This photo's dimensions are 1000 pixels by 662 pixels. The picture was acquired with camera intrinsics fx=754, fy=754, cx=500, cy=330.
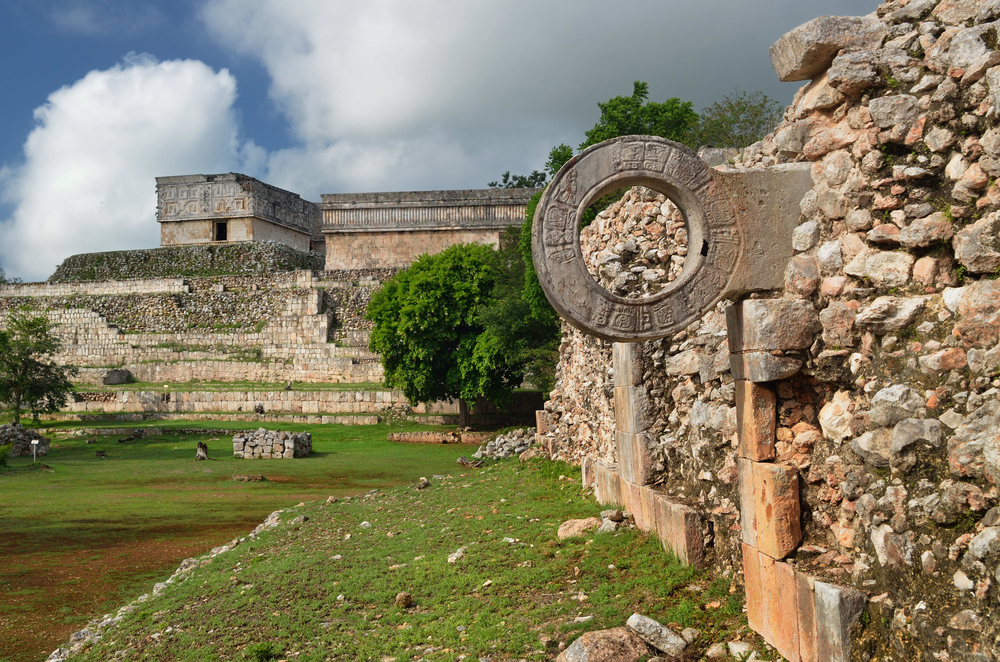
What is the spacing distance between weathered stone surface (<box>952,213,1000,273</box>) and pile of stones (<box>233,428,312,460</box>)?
1709 centimetres

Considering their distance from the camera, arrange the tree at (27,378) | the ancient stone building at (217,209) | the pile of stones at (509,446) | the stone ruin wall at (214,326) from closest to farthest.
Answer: the pile of stones at (509,446) < the tree at (27,378) < the stone ruin wall at (214,326) < the ancient stone building at (217,209)

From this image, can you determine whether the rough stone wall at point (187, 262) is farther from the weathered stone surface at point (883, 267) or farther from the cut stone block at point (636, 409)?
the weathered stone surface at point (883, 267)

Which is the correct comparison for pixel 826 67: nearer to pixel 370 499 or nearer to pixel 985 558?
pixel 985 558

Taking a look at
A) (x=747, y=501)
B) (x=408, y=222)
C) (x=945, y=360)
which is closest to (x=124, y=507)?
(x=747, y=501)

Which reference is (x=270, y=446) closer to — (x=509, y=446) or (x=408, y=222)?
(x=509, y=446)

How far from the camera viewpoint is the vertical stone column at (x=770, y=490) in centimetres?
393

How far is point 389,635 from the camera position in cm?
529

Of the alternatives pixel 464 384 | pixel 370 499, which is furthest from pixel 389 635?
pixel 464 384

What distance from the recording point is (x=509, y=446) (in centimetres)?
1563

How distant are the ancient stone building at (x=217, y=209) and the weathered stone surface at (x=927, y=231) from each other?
43362 millimetres

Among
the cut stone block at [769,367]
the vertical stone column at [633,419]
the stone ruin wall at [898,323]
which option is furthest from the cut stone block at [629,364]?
the cut stone block at [769,367]

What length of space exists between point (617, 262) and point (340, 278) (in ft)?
109

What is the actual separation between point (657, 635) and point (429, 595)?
214 cm

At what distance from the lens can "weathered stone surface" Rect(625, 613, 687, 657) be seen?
4.39 m
